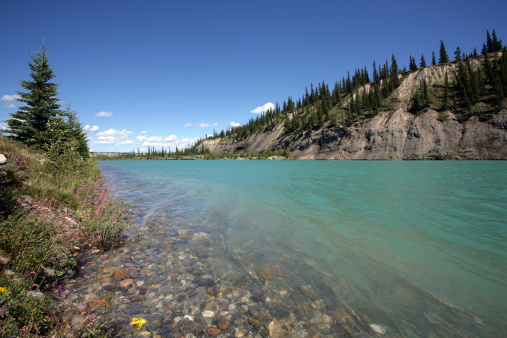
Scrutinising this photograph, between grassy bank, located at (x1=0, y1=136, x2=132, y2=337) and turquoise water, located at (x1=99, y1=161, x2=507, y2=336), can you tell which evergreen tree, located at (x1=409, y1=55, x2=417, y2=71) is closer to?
turquoise water, located at (x1=99, y1=161, x2=507, y2=336)

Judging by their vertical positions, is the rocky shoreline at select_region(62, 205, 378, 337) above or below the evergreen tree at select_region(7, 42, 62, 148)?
below

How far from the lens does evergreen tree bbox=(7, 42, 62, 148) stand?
22562mm

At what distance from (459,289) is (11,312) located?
9.06m

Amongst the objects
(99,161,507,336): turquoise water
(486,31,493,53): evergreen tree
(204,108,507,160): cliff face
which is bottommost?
(99,161,507,336): turquoise water

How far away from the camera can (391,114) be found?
10688cm

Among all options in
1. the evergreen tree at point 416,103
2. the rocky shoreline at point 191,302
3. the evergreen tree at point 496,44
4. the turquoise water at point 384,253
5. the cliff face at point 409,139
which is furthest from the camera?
the evergreen tree at point 496,44

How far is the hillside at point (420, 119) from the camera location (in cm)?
8050

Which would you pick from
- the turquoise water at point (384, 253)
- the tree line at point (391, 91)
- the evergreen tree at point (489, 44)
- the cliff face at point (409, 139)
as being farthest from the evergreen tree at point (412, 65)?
the turquoise water at point (384, 253)

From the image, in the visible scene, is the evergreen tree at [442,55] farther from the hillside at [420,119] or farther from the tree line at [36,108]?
the tree line at [36,108]

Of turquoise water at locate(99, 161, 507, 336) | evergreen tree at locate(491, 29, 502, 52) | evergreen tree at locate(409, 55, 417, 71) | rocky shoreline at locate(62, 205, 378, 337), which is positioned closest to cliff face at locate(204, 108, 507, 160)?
evergreen tree at locate(409, 55, 417, 71)

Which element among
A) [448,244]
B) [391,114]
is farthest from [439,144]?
[448,244]

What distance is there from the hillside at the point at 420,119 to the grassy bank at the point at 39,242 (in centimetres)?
10531

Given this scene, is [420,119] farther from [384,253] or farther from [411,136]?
[384,253]

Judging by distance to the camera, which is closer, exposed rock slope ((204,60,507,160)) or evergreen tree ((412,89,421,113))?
exposed rock slope ((204,60,507,160))
